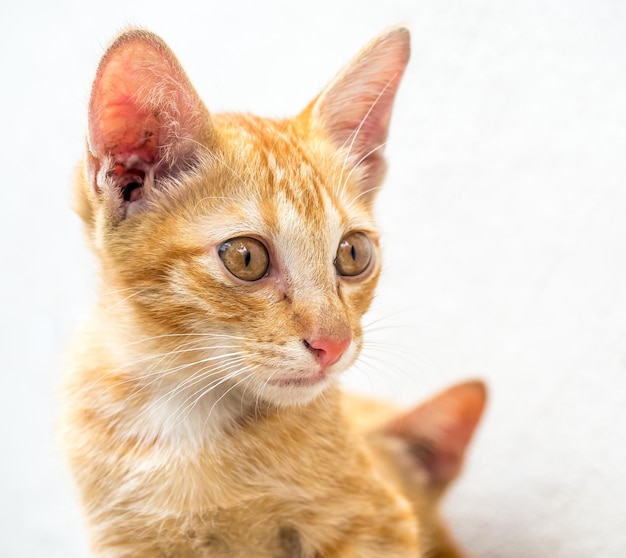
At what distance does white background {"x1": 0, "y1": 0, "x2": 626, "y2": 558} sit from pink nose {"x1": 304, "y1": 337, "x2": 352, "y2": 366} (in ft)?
1.29

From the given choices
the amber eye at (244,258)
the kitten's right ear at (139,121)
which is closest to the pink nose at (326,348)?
the amber eye at (244,258)

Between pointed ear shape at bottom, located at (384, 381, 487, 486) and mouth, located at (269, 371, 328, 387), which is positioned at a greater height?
mouth, located at (269, 371, 328, 387)

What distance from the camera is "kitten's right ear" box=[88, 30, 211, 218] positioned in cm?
87

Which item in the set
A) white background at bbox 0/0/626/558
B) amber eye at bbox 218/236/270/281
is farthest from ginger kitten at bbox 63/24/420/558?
white background at bbox 0/0/626/558

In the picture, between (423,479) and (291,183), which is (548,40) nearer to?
(291,183)

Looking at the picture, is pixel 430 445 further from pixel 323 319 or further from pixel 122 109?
pixel 122 109

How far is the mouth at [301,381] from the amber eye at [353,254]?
5.9 inches

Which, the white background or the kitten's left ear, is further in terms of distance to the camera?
the white background

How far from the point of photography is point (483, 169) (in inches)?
57.3

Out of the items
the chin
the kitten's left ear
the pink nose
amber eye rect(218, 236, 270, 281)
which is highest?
the kitten's left ear

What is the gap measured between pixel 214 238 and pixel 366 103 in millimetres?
337

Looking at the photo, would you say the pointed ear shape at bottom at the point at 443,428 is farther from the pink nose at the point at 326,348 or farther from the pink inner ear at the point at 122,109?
the pink inner ear at the point at 122,109

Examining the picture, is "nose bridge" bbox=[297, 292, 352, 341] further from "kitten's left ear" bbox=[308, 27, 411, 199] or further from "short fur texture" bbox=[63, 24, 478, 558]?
"kitten's left ear" bbox=[308, 27, 411, 199]

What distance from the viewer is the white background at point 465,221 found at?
1317 millimetres
